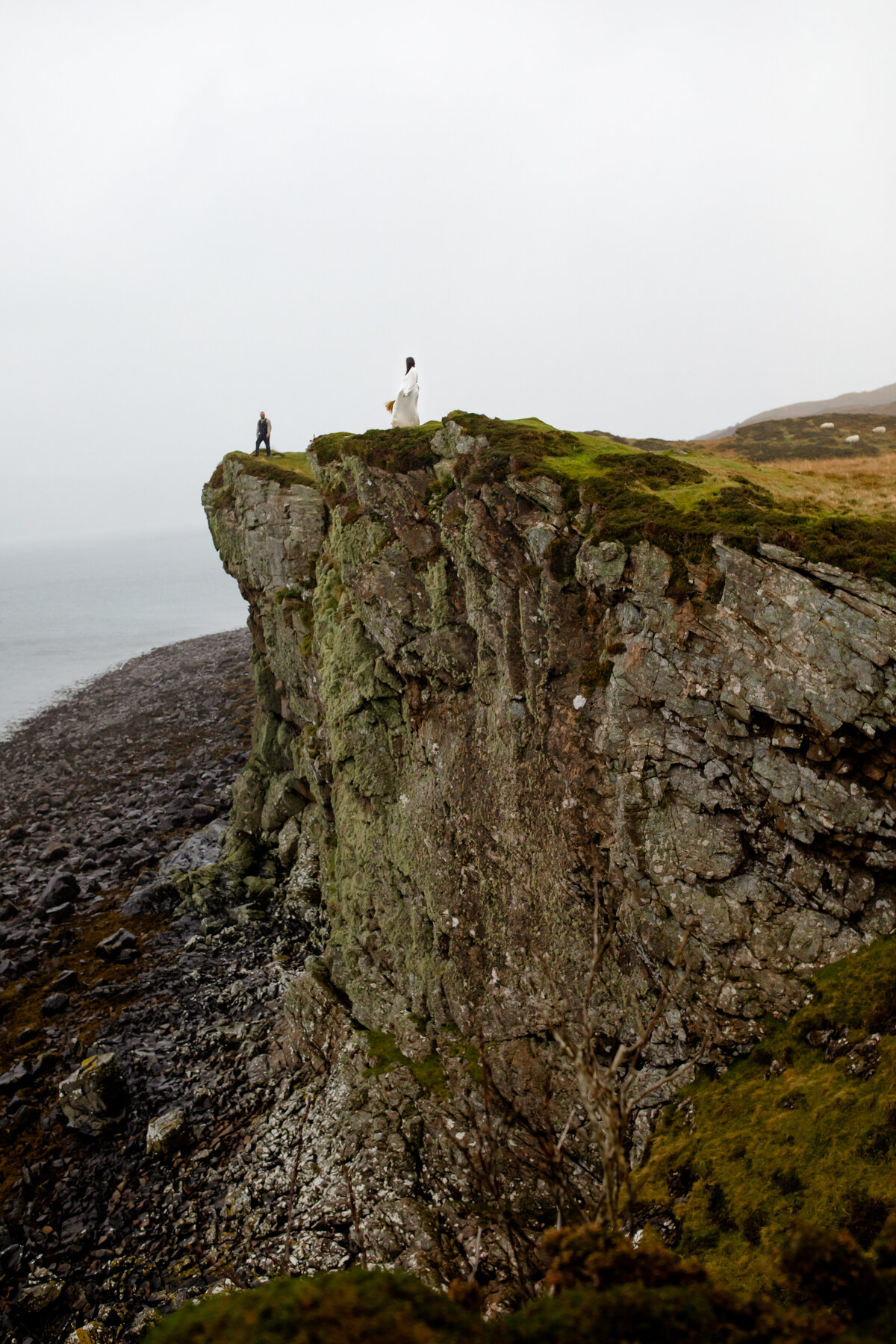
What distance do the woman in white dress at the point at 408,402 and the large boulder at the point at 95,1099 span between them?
2442cm

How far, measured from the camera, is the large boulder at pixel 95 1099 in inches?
831

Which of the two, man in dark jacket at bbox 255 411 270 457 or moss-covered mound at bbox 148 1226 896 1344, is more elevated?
man in dark jacket at bbox 255 411 270 457

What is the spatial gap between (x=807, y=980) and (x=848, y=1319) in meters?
9.75

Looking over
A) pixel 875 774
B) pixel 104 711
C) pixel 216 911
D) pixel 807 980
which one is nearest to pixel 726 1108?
pixel 807 980

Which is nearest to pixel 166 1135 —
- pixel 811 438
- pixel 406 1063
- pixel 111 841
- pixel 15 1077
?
pixel 15 1077

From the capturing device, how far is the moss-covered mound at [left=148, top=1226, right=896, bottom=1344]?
4035 millimetres

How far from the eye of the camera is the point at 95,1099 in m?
21.2

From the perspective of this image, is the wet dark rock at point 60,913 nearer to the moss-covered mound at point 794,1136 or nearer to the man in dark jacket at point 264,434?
the man in dark jacket at point 264,434

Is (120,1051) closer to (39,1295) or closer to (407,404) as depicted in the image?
(39,1295)

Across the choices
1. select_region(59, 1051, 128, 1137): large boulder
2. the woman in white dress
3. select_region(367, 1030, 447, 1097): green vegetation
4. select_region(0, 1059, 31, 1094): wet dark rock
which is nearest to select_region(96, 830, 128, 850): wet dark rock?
select_region(0, 1059, 31, 1094): wet dark rock

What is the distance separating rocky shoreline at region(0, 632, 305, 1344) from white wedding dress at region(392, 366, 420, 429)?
22.3 meters

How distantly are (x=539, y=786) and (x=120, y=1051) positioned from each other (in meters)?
18.5

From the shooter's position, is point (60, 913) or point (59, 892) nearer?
point (60, 913)

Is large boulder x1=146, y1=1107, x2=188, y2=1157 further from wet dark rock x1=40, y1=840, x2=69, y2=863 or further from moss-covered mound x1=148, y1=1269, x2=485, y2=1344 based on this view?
wet dark rock x1=40, y1=840, x2=69, y2=863
